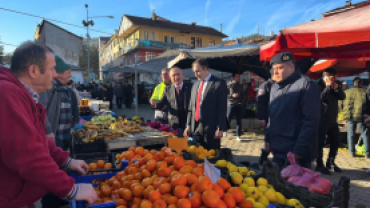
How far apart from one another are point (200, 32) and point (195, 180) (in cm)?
4916

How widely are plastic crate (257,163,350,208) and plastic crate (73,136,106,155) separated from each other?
201 cm

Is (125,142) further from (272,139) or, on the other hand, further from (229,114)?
(229,114)

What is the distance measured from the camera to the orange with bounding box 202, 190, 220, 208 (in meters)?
1.48

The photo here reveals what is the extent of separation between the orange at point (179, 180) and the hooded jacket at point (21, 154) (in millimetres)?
638

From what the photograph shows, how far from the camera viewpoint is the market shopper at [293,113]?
2.63 metres

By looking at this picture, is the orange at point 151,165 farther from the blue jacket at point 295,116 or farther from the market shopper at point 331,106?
the market shopper at point 331,106

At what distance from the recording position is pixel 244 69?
31.0ft

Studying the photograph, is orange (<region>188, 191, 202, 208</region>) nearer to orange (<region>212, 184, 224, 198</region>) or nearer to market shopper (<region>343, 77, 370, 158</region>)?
orange (<region>212, 184, 224, 198</region>)

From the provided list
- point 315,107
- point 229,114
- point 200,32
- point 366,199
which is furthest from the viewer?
point 200,32

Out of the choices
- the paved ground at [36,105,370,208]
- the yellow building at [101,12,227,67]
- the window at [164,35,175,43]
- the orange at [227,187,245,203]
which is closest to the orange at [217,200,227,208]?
the orange at [227,187,245,203]

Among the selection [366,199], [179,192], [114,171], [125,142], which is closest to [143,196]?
[179,192]

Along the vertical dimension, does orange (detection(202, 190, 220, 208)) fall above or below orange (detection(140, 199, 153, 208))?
above

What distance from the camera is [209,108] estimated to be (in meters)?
3.83

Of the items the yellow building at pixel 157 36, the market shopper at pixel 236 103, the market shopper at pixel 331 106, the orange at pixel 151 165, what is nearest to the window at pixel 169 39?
the yellow building at pixel 157 36
